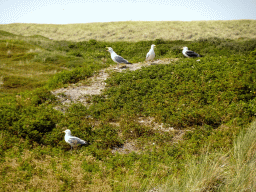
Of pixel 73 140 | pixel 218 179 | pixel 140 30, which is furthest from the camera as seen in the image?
pixel 140 30

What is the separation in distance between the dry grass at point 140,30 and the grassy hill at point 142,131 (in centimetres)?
3457

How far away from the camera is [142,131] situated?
998 centimetres

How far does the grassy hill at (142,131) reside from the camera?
5.82 meters

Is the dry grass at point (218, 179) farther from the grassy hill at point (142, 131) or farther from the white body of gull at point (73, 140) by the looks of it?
the white body of gull at point (73, 140)

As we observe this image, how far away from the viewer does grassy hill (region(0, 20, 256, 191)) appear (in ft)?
19.1

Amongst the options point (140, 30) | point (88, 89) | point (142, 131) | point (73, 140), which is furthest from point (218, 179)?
point (140, 30)

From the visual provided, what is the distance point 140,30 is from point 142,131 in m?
48.9

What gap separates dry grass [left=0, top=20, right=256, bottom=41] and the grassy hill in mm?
34571

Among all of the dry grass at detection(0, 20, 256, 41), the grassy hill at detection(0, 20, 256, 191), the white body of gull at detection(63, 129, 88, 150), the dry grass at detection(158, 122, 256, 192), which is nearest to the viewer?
the dry grass at detection(158, 122, 256, 192)

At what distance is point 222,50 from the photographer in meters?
23.4

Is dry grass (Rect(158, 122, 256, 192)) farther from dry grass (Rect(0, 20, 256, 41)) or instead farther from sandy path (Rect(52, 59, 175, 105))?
dry grass (Rect(0, 20, 256, 41))

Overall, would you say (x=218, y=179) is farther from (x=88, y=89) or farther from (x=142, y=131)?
(x=88, y=89)

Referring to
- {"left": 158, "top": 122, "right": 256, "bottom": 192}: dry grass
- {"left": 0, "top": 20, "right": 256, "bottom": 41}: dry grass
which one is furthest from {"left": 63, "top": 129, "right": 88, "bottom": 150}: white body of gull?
{"left": 0, "top": 20, "right": 256, "bottom": 41}: dry grass

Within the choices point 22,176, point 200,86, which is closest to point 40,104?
point 22,176
